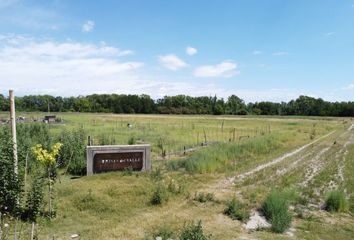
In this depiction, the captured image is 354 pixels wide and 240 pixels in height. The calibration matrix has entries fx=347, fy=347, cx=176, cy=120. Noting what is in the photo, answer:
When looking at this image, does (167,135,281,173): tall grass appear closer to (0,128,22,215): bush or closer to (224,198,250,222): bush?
(224,198,250,222): bush

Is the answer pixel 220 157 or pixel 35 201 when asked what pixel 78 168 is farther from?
pixel 220 157

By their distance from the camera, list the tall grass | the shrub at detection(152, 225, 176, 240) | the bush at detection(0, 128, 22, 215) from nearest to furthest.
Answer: the shrub at detection(152, 225, 176, 240) < the bush at detection(0, 128, 22, 215) < the tall grass

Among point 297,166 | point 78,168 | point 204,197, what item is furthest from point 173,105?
point 204,197

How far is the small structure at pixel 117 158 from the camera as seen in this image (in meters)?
13.2

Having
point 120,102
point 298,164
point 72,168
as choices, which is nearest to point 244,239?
point 72,168

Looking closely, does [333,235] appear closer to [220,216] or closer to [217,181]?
[220,216]

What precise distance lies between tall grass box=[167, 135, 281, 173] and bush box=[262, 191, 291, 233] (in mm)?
5728

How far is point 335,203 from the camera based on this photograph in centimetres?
1048

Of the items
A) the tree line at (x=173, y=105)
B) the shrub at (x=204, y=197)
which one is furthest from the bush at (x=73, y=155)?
the tree line at (x=173, y=105)

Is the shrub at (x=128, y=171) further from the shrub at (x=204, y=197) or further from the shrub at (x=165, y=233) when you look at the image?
the shrub at (x=165, y=233)

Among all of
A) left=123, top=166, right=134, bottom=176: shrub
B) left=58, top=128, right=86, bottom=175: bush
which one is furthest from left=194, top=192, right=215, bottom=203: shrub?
left=58, top=128, right=86, bottom=175: bush

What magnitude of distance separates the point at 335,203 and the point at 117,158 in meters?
7.85

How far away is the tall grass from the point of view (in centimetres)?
1543

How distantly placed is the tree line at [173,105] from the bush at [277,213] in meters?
101
